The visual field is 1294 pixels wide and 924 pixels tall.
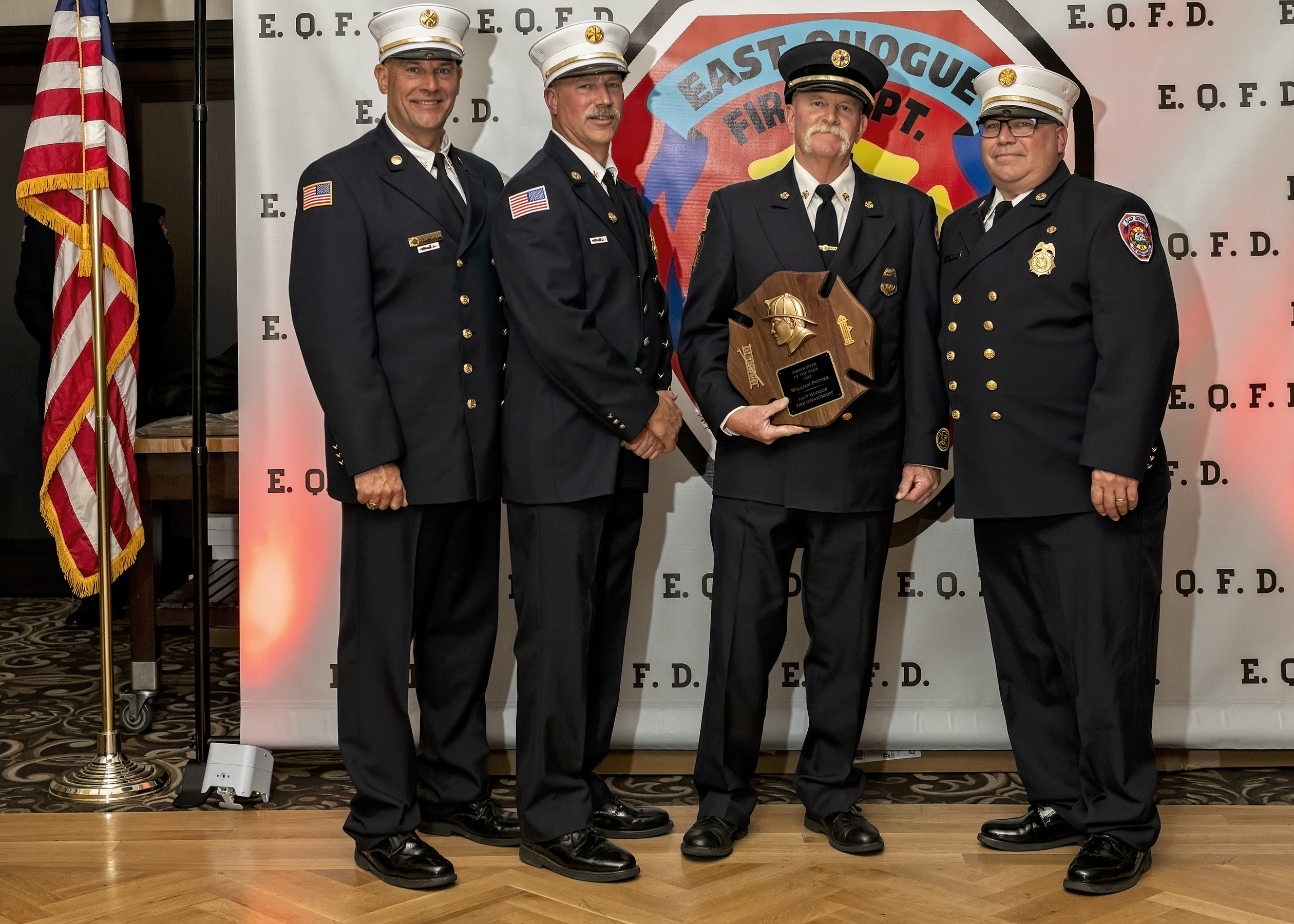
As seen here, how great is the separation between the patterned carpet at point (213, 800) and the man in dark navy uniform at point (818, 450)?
390mm

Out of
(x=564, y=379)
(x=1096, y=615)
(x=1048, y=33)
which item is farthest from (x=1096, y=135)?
(x=564, y=379)

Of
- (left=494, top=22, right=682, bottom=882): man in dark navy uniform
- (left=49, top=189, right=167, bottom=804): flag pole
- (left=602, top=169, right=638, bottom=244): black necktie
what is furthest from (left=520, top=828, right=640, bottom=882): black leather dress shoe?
(left=602, top=169, right=638, bottom=244): black necktie

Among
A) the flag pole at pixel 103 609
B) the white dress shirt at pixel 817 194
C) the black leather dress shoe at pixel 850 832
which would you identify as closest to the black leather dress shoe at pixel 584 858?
the black leather dress shoe at pixel 850 832

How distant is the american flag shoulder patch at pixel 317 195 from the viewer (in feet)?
8.24

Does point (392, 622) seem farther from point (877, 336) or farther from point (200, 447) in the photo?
point (877, 336)

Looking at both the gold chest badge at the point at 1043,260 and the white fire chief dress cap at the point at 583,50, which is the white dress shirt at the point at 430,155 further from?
the gold chest badge at the point at 1043,260

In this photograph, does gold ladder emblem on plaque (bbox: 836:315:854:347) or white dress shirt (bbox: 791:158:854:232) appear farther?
white dress shirt (bbox: 791:158:854:232)

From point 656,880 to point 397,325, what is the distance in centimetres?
123

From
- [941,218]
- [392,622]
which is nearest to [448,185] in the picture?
[392,622]

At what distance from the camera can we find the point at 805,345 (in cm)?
251

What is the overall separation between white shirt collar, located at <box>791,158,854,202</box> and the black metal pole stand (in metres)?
1.40

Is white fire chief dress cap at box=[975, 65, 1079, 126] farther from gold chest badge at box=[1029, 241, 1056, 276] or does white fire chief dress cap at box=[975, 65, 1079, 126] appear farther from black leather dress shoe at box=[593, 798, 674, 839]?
black leather dress shoe at box=[593, 798, 674, 839]

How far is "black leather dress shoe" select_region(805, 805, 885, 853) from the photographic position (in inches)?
104

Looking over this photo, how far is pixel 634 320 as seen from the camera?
2.61m
